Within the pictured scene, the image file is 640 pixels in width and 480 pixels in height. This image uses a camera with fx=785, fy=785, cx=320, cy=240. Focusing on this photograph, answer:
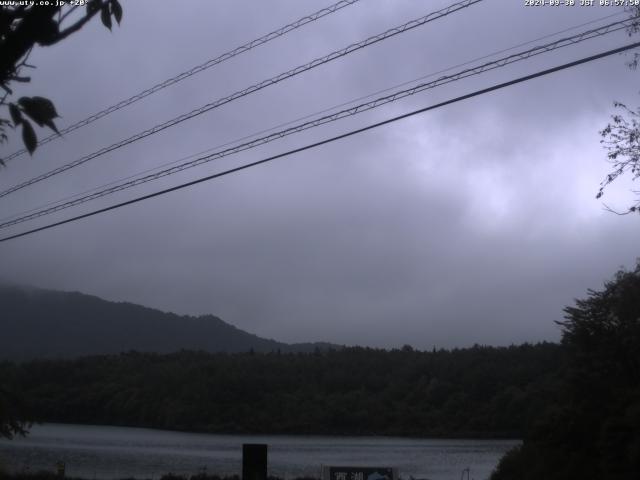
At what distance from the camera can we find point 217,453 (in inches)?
1660

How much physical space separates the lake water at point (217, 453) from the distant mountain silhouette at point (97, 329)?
37.2 m

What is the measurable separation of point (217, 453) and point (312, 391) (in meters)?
15.4

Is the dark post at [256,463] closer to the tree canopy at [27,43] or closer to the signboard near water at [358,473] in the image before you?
the signboard near water at [358,473]

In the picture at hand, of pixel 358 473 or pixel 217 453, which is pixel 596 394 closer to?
pixel 358 473

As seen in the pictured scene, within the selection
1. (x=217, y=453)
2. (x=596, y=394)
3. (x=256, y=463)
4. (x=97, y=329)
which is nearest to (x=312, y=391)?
(x=217, y=453)

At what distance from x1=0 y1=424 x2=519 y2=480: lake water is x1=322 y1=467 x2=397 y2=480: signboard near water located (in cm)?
1562

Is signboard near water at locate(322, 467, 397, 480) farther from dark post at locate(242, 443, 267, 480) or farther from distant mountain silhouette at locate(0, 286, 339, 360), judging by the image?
distant mountain silhouette at locate(0, 286, 339, 360)

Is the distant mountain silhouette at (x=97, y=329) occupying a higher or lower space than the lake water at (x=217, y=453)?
higher

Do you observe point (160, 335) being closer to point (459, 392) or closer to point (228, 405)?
point (228, 405)

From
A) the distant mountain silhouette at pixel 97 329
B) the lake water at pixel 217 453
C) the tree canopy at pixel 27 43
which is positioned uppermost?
the distant mountain silhouette at pixel 97 329

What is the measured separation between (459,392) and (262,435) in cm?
1417

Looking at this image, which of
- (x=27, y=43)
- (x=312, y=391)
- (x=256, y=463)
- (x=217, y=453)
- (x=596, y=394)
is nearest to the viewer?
(x=27, y=43)

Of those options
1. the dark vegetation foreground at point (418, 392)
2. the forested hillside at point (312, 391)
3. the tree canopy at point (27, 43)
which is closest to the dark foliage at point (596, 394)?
the dark vegetation foreground at point (418, 392)

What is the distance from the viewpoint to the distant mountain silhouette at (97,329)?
3664 inches
